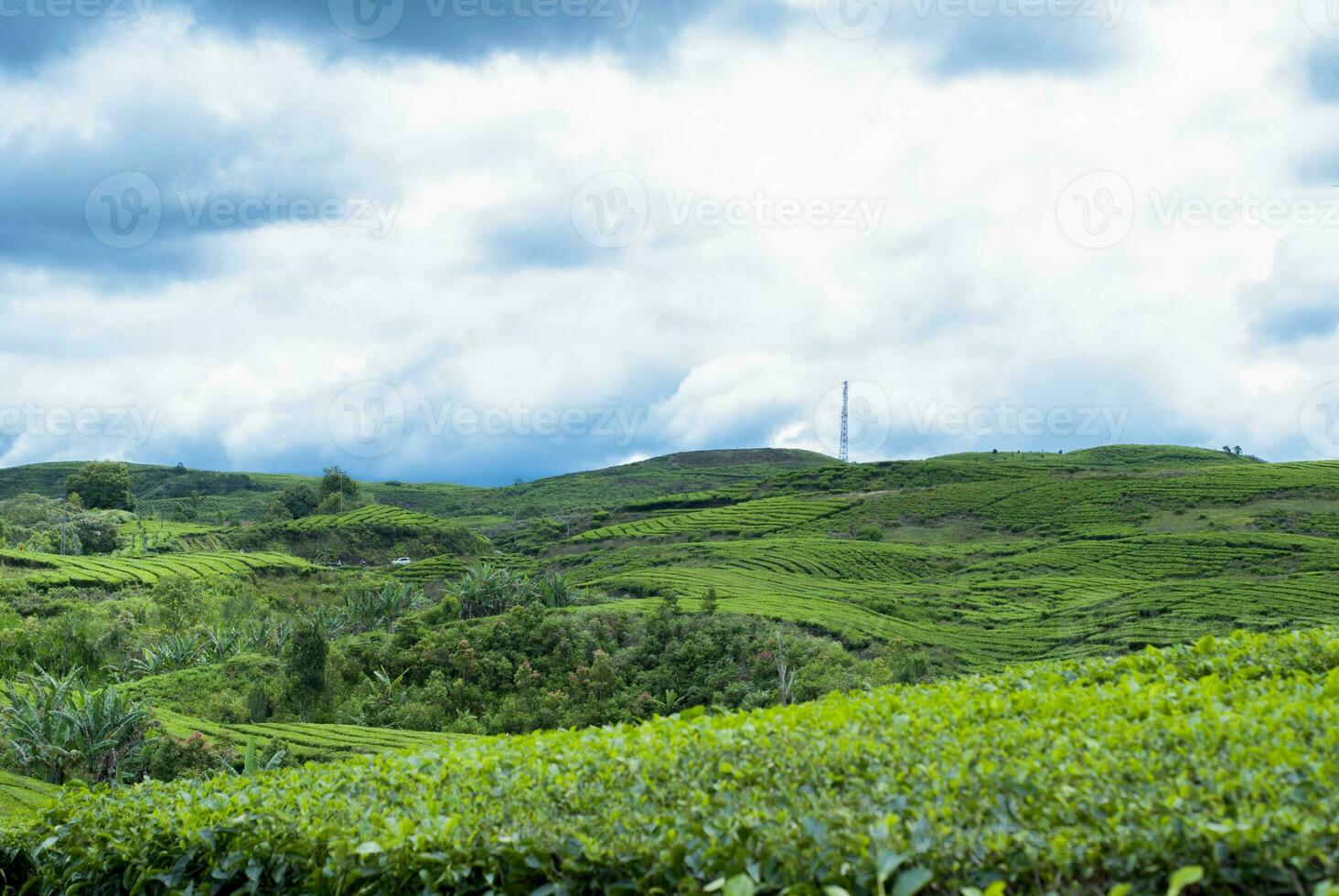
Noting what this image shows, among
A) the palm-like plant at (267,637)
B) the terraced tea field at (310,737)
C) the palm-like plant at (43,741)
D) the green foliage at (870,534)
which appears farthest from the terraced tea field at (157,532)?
the palm-like plant at (43,741)

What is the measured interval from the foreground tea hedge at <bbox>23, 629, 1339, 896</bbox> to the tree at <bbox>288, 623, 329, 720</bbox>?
74.8ft

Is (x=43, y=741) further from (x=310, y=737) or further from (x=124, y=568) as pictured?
(x=124, y=568)

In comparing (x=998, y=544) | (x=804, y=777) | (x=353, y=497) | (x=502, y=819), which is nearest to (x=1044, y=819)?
(x=804, y=777)

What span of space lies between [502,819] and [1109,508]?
74.6 m

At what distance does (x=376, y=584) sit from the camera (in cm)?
5244

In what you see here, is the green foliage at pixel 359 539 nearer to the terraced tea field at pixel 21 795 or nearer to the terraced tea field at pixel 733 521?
the terraced tea field at pixel 733 521

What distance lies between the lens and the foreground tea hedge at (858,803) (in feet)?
11.1

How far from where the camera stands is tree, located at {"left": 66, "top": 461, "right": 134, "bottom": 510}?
102000 mm

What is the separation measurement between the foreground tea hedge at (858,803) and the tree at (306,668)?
74.8ft

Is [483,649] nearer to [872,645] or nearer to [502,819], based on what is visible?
[872,645]

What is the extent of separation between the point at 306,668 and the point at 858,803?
27171 millimetres

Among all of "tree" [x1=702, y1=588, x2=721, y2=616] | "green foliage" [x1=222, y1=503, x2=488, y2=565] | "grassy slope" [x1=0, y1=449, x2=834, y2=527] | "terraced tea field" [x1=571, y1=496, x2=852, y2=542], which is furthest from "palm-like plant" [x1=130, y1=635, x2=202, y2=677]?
"grassy slope" [x1=0, y1=449, x2=834, y2=527]

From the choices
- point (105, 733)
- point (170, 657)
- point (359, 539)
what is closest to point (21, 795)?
point (105, 733)

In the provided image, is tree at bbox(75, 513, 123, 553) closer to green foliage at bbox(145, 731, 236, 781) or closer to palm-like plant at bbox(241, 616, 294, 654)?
palm-like plant at bbox(241, 616, 294, 654)
